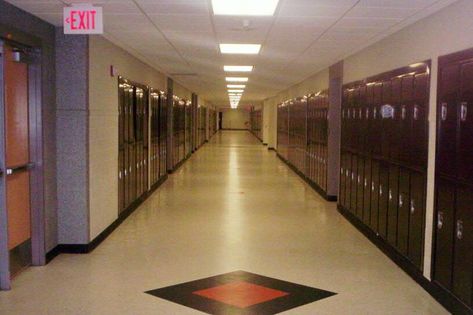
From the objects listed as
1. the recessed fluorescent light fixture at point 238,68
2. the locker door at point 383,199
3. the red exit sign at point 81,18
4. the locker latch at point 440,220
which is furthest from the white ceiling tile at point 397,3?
the recessed fluorescent light fixture at point 238,68

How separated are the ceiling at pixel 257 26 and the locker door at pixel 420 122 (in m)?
0.65

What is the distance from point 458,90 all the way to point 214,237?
3.74 meters

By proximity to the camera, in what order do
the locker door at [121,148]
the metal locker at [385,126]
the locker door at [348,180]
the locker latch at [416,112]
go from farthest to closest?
the locker door at [348,180] → the locker door at [121,148] → the metal locker at [385,126] → the locker latch at [416,112]

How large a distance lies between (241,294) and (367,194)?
3.03 m

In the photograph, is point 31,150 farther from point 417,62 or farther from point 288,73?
point 288,73

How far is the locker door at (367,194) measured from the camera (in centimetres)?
695

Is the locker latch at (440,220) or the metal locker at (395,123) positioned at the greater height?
the metal locker at (395,123)

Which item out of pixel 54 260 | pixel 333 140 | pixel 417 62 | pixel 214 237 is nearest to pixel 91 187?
pixel 54 260

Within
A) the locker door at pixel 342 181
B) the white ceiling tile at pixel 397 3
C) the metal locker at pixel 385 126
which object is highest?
the white ceiling tile at pixel 397 3

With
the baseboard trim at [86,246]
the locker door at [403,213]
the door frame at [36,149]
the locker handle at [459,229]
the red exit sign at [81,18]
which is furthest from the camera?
the baseboard trim at [86,246]

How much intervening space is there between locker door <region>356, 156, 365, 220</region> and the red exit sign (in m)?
4.15

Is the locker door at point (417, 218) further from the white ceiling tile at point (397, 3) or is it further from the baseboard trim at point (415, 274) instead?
the white ceiling tile at point (397, 3)

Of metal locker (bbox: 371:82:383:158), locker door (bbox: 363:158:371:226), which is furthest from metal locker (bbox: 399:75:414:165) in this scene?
locker door (bbox: 363:158:371:226)

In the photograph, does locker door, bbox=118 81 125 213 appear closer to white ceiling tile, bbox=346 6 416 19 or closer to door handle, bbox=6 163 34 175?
door handle, bbox=6 163 34 175
